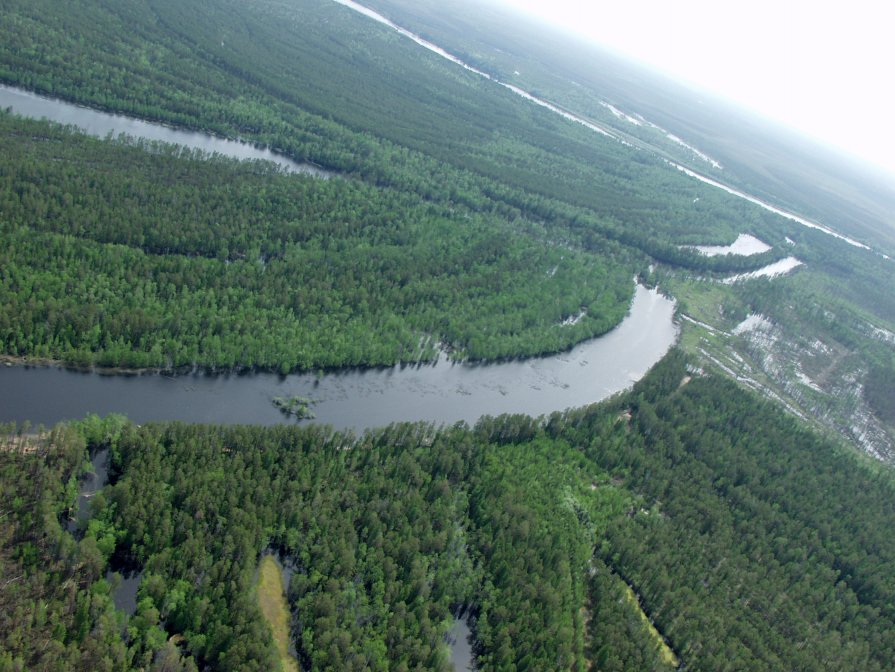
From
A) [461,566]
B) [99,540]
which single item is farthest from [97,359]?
[461,566]

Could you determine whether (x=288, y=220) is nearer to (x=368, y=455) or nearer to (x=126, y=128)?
(x=126, y=128)

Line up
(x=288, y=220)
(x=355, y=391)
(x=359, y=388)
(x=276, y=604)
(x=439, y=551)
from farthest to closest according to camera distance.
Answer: (x=288, y=220) → (x=359, y=388) → (x=355, y=391) → (x=439, y=551) → (x=276, y=604)

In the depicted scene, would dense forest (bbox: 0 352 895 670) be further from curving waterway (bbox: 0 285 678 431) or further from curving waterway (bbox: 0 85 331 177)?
curving waterway (bbox: 0 85 331 177)

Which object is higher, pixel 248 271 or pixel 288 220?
pixel 288 220

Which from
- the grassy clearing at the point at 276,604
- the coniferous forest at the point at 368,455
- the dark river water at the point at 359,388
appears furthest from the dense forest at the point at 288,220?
the grassy clearing at the point at 276,604

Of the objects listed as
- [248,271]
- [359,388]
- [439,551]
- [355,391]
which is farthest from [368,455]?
[248,271]

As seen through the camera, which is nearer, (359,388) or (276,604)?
(276,604)
